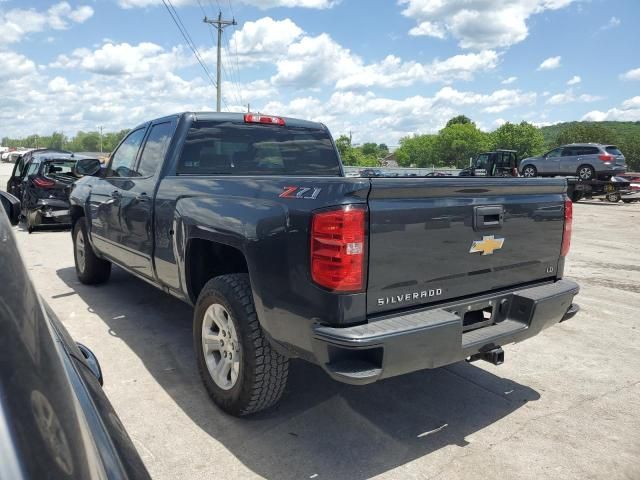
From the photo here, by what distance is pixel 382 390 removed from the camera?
3709 mm

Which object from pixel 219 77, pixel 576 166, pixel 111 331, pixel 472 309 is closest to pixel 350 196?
pixel 472 309

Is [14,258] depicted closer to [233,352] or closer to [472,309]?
[233,352]

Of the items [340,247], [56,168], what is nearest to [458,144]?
[56,168]

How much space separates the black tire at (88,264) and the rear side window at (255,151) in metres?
2.47

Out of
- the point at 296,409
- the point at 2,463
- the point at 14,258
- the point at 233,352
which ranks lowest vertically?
the point at 296,409

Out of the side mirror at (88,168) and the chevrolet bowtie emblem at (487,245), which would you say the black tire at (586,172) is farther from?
the chevrolet bowtie emblem at (487,245)

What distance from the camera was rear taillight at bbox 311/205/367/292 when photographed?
2.46 metres

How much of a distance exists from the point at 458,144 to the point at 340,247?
424 ft

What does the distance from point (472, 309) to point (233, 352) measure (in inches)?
57.0

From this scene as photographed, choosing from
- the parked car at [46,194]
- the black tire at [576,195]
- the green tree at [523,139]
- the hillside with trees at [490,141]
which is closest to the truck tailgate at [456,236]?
the parked car at [46,194]

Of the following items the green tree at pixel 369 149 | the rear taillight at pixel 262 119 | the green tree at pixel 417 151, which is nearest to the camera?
the rear taillight at pixel 262 119

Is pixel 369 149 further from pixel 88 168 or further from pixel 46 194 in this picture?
pixel 88 168

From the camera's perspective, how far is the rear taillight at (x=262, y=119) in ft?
15.2

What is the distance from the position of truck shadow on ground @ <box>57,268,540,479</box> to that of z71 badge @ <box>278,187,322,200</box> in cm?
144
